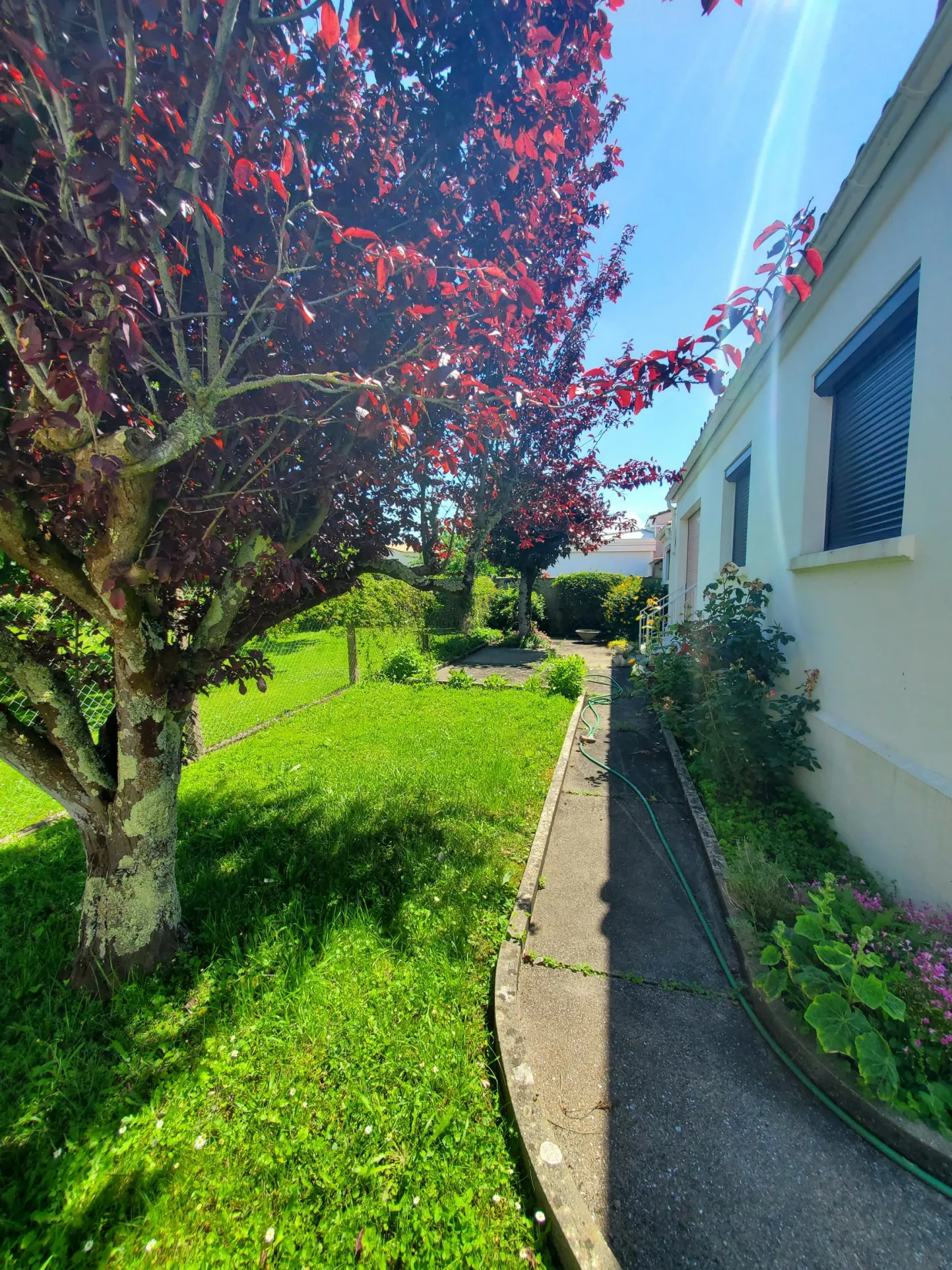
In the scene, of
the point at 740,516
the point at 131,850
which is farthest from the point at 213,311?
the point at 740,516

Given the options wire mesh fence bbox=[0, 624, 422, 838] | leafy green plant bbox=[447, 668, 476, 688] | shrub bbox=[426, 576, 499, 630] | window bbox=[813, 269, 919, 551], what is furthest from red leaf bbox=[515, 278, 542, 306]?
shrub bbox=[426, 576, 499, 630]

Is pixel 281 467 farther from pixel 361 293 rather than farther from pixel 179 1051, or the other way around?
pixel 179 1051

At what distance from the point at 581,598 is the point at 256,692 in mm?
13787

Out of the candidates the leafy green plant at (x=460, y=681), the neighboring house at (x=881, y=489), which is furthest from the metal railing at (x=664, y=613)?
the neighboring house at (x=881, y=489)

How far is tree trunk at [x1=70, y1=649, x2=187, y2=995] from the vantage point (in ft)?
7.88

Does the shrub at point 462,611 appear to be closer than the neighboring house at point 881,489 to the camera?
No

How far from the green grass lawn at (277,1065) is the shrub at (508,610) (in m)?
14.8

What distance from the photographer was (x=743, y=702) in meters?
3.77

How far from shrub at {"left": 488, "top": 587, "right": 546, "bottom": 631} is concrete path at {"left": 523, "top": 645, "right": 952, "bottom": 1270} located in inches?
613

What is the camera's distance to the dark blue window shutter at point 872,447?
2.80 meters

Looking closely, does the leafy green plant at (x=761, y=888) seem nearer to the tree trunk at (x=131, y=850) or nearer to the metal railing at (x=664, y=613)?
the tree trunk at (x=131, y=850)

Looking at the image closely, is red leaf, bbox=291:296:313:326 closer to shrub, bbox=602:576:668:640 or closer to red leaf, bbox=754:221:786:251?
red leaf, bbox=754:221:786:251

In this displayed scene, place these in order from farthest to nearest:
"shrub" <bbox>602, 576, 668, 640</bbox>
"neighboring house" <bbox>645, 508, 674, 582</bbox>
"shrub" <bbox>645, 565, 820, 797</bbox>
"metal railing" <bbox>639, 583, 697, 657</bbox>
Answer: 1. "shrub" <bbox>602, 576, 668, 640</bbox>
2. "neighboring house" <bbox>645, 508, 674, 582</bbox>
3. "metal railing" <bbox>639, 583, 697, 657</bbox>
4. "shrub" <bbox>645, 565, 820, 797</bbox>

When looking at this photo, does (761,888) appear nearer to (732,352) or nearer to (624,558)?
(732,352)
